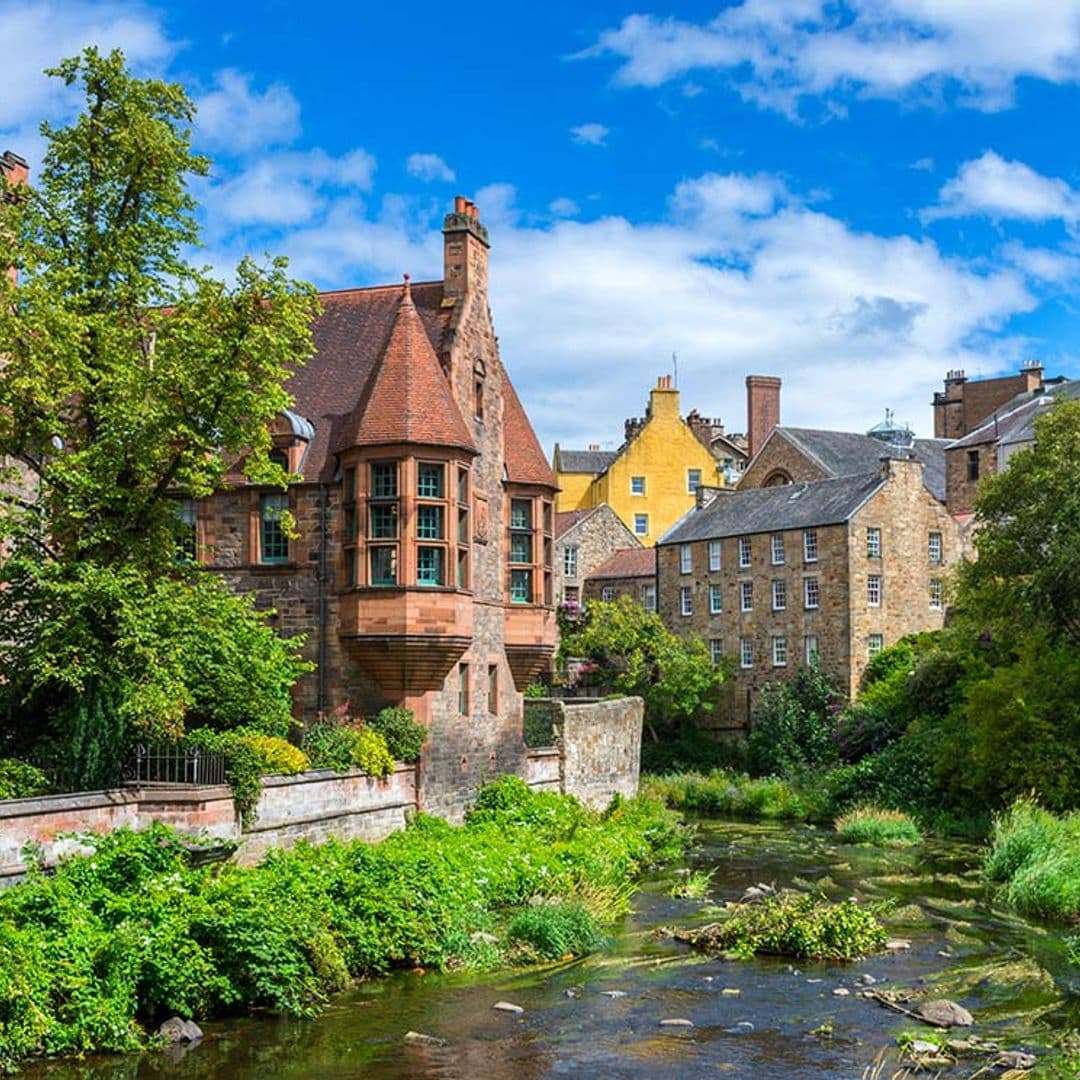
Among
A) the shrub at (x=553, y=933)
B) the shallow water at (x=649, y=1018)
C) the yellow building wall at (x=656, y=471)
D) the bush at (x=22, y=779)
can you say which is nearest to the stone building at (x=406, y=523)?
the shallow water at (x=649, y=1018)

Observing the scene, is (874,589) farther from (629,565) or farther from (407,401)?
(407,401)

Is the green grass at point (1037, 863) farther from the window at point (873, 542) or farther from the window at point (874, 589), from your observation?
the window at point (873, 542)

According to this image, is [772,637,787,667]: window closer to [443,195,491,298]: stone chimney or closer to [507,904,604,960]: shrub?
[443,195,491,298]: stone chimney

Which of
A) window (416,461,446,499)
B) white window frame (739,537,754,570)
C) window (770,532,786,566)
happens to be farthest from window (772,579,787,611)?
window (416,461,446,499)

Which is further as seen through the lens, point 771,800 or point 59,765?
point 771,800

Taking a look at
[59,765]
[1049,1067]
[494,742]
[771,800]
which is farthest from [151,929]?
[771,800]

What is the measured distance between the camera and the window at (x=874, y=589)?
176ft

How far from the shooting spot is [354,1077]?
50.0ft

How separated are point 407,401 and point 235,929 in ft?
45.6

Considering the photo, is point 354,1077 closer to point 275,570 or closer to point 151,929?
point 151,929

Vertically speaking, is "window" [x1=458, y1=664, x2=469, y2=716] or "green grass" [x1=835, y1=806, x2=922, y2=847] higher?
"window" [x1=458, y1=664, x2=469, y2=716]

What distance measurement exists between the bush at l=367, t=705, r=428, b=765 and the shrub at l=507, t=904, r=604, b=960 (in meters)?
6.91

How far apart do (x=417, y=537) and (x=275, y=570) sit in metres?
3.67

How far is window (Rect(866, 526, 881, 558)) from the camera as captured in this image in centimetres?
5375
